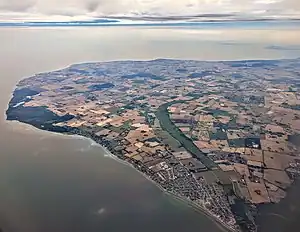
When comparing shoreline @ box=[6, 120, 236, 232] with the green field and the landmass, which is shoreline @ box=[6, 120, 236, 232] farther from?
the green field

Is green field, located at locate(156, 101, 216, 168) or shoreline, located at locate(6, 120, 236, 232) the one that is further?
green field, located at locate(156, 101, 216, 168)

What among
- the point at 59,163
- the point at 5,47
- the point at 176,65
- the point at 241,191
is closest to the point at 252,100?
the point at 241,191

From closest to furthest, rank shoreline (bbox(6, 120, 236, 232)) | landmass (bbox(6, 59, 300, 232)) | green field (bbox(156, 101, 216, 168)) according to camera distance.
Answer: shoreline (bbox(6, 120, 236, 232)) < landmass (bbox(6, 59, 300, 232)) < green field (bbox(156, 101, 216, 168))

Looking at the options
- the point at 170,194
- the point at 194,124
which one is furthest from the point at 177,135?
the point at 170,194

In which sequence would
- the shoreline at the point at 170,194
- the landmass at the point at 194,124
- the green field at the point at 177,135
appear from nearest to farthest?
the shoreline at the point at 170,194
the landmass at the point at 194,124
the green field at the point at 177,135

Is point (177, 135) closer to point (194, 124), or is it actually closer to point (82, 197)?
point (194, 124)

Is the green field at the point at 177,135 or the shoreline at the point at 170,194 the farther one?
the green field at the point at 177,135

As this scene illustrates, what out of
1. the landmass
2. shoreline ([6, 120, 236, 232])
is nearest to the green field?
the landmass

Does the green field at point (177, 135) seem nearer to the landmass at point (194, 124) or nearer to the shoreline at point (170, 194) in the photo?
the landmass at point (194, 124)

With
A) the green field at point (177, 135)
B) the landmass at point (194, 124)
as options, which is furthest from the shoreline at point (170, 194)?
the green field at point (177, 135)
